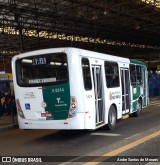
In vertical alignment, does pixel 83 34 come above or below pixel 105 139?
above

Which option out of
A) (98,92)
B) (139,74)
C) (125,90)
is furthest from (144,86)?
(98,92)

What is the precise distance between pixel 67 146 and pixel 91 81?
→ 7.07 feet

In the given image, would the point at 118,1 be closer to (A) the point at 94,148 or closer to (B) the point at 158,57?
(A) the point at 94,148

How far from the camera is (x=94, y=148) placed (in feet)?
29.8

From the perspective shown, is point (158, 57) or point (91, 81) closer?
point (91, 81)

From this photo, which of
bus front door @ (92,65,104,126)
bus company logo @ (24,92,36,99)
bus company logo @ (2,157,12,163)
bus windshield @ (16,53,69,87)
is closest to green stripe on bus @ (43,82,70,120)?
bus windshield @ (16,53,69,87)

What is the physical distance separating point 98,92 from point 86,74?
1042mm

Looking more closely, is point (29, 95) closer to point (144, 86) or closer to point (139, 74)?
point (139, 74)

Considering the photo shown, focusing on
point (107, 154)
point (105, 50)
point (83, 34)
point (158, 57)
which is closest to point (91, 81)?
point (107, 154)

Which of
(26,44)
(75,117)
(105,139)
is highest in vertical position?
(26,44)

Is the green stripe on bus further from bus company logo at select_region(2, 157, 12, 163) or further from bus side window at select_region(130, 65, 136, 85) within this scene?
bus side window at select_region(130, 65, 136, 85)

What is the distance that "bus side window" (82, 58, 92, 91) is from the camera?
10292 millimetres

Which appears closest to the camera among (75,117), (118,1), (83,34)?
(75,117)

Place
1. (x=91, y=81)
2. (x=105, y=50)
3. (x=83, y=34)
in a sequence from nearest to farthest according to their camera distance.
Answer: (x=91, y=81) < (x=83, y=34) < (x=105, y=50)
